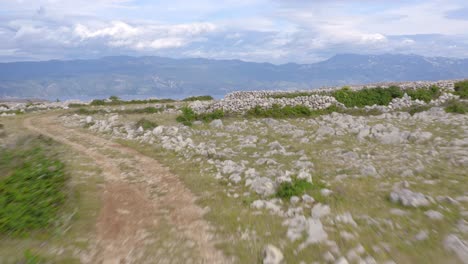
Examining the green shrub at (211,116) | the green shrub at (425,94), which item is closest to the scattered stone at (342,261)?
the green shrub at (211,116)

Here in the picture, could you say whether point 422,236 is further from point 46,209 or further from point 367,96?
point 367,96

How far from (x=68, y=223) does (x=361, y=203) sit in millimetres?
7526

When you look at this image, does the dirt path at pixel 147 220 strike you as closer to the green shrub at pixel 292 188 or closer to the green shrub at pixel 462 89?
the green shrub at pixel 292 188

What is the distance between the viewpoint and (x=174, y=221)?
7859 mm

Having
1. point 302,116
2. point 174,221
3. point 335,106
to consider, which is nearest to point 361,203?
point 174,221

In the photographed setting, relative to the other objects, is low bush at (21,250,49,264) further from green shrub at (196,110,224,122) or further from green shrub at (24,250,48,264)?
green shrub at (196,110,224,122)

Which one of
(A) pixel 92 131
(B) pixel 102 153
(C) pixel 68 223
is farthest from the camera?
(A) pixel 92 131

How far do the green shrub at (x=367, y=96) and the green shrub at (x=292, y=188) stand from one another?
18985 millimetres

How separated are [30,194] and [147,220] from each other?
3.57 m

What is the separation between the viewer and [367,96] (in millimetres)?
27453

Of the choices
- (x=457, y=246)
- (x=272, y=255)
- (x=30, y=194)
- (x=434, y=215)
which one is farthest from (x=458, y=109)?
(x=30, y=194)

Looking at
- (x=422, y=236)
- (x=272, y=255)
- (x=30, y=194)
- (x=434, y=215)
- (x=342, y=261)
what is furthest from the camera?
(x=30, y=194)

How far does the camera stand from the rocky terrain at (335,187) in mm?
6168

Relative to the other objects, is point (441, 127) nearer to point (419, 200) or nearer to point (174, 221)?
point (419, 200)
